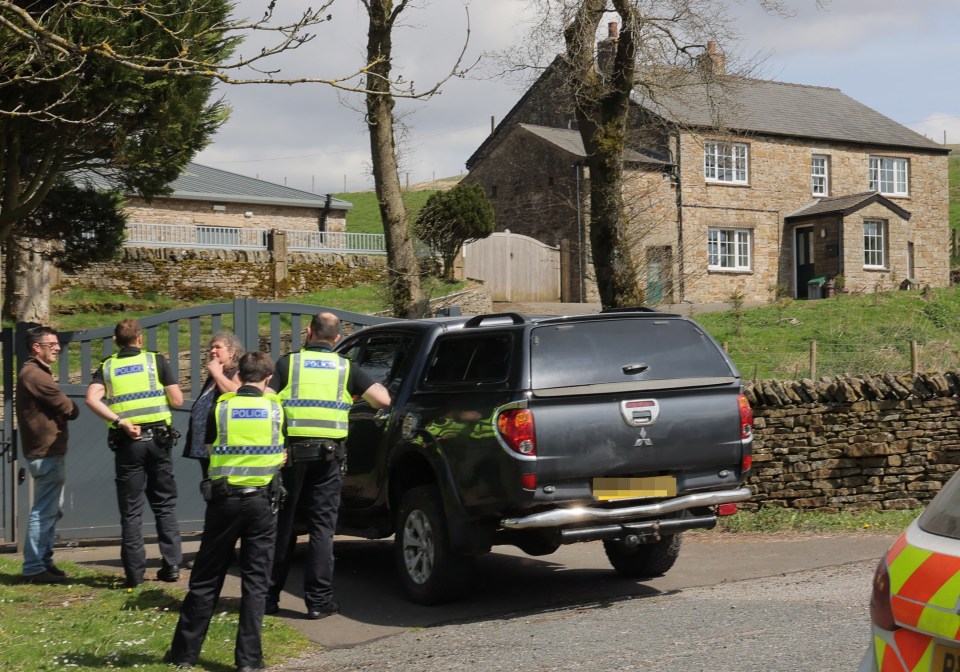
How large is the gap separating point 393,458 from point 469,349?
40.4 inches

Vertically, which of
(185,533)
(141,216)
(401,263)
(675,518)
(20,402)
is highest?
(141,216)

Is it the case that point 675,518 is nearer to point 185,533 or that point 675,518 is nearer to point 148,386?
point 148,386

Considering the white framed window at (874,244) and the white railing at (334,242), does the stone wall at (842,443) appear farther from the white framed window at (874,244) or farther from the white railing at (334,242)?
the white framed window at (874,244)

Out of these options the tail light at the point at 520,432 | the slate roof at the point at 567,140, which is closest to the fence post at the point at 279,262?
the slate roof at the point at 567,140

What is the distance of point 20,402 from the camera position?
9414mm

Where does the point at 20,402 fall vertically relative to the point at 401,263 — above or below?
below

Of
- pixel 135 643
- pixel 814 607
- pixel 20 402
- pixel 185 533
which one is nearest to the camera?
pixel 135 643

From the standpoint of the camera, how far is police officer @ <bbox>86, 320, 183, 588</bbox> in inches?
353

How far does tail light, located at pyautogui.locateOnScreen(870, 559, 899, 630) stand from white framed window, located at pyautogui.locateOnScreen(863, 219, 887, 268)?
124 ft

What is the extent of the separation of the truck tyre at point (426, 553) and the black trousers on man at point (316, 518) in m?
0.59

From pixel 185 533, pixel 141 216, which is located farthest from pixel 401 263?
pixel 141 216

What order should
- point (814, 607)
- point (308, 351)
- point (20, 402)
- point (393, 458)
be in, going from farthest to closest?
point (20, 402), point (393, 458), point (308, 351), point (814, 607)

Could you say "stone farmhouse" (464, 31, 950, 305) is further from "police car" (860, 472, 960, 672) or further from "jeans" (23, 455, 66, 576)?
"police car" (860, 472, 960, 672)

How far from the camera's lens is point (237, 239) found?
34719mm
